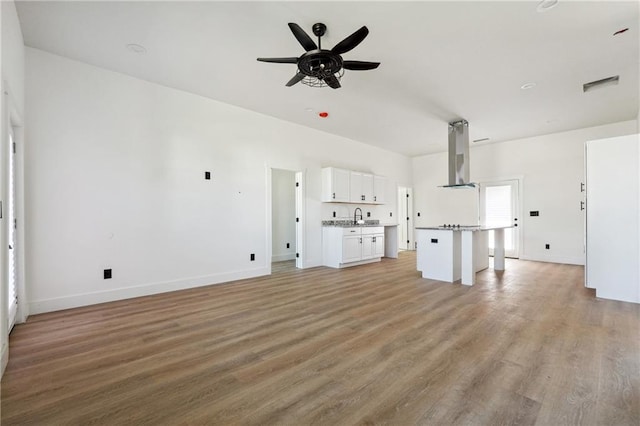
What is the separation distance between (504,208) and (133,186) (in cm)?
814

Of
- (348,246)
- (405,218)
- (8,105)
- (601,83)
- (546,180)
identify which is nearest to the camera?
(8,105)

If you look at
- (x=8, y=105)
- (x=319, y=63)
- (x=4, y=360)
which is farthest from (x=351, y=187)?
(x=4, y=360)

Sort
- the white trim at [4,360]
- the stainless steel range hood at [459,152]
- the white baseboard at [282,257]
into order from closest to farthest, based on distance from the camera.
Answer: the white trim at [4,360], the stainless steel range hood at [459,152], the white baseboard at [282,257]

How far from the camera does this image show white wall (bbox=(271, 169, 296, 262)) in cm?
716

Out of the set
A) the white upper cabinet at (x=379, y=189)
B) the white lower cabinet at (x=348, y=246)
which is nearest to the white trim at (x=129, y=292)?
the white lower cabinet at (x=348, y=246)

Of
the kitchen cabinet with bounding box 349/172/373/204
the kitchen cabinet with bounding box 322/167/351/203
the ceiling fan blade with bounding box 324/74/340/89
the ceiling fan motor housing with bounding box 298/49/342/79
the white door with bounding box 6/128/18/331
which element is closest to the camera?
the ceiling fan motor housing with bounding box 298/49/342/79

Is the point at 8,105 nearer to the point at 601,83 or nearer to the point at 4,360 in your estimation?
the point at 4,360

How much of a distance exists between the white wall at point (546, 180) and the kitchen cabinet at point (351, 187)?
2.48 metres

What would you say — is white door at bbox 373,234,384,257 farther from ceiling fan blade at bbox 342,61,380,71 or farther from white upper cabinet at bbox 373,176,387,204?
ceiling fan blade at bbox 342,61,380,71

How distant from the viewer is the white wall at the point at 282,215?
7164 millimetres

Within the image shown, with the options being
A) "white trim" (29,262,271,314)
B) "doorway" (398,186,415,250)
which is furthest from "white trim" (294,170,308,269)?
"doorway" (398,186,415,250)

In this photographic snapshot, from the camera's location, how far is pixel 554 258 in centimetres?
669

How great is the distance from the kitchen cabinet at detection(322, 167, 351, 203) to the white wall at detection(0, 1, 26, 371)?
4.69m

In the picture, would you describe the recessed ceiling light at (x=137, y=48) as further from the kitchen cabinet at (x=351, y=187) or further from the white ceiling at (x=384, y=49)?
the kitchen cabinet at (x=351, y=187)
